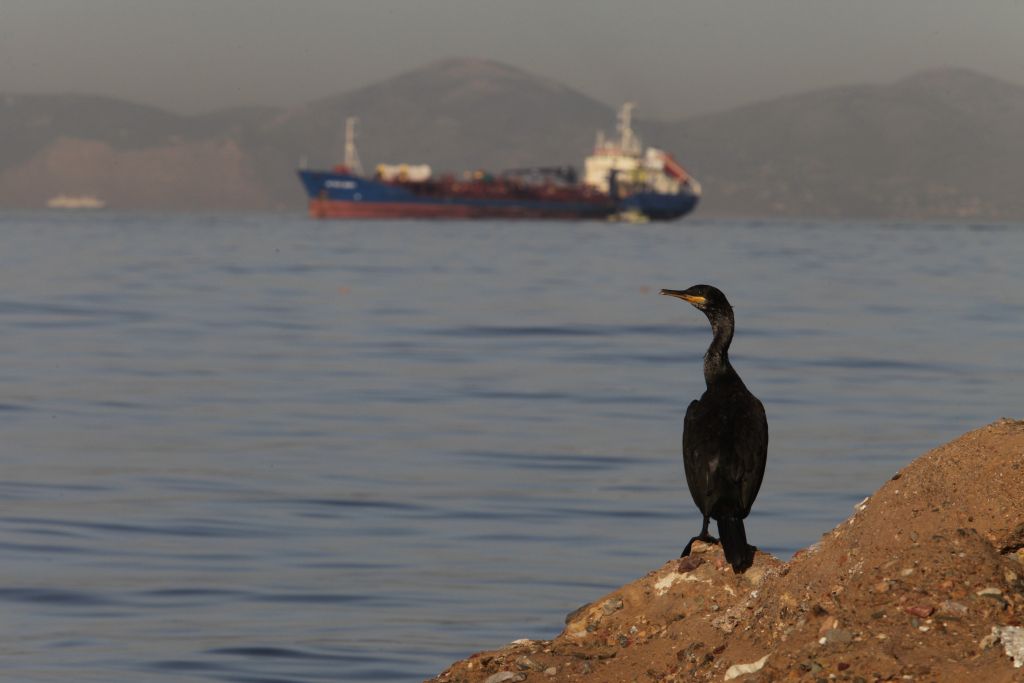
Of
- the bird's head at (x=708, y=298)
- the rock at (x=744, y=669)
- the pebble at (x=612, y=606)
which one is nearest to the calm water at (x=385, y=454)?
the pebble at (x=612, y=606)

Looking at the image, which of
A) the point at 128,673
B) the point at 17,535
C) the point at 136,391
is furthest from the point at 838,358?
the point at 128,673

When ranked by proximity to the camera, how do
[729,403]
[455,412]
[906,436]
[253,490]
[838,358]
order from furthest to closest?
[838,358] < [455,412] < [906,436] < [253,490] < [729,403]

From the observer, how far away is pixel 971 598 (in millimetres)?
5824

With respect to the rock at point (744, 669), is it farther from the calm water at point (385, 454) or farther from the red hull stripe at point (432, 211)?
the red hull stripe at point (432, 211)

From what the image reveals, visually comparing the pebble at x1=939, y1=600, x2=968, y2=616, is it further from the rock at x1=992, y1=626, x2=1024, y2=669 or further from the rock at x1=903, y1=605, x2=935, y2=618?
the rock at x1=992, y1=626, x2=1024, y2=669

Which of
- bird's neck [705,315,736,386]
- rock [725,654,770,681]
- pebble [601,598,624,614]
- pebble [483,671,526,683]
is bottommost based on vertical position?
pebble [483,671,526,683]

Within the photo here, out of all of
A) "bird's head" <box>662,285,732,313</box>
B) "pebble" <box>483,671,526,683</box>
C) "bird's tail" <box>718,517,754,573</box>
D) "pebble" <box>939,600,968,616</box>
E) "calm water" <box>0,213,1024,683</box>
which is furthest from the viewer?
"calm water" <box>0,213,1024,683</box>

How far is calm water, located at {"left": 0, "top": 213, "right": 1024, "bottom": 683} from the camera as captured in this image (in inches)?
401

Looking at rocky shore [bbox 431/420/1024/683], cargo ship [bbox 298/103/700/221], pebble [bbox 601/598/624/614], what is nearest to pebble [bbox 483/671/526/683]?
rocky shore [bbox 431/420/1024/683]

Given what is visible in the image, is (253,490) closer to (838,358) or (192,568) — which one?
(192,568)

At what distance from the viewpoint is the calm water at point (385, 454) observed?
10.2 m

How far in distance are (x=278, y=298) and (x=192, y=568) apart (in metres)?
36.1

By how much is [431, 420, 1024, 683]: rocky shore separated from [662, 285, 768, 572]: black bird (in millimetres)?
135

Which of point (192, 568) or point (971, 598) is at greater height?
point (971, 598)
